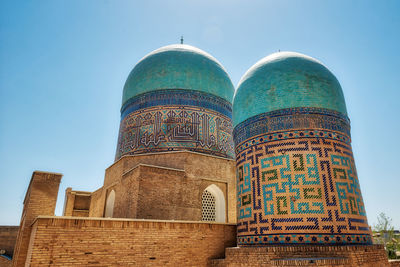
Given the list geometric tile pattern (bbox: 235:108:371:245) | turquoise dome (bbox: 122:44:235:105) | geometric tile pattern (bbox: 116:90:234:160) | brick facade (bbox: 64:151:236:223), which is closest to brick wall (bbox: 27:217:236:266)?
geometric tile pattern (bbox: 235:108:371:245)

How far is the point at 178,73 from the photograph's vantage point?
1047cm

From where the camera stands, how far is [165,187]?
7441 millimetres

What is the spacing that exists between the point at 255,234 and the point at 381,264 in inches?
83.9

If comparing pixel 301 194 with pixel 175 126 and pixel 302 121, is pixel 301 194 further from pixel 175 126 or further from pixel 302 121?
pixel 175 126

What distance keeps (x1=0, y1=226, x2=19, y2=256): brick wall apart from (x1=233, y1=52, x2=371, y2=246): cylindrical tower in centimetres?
1232

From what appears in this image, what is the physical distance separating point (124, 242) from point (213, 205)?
12.9 feet

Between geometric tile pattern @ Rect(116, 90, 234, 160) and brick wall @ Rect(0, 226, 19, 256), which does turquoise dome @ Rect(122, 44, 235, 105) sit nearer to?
geometric tile pattern @ Rect(116, 90, 234, 160)

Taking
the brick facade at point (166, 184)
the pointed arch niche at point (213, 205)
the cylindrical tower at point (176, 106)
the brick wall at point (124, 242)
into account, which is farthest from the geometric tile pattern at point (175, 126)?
the brick wall at point (124, 242)

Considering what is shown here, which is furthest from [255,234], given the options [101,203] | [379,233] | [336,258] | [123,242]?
[379,233]

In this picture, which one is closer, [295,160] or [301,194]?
[301,194]

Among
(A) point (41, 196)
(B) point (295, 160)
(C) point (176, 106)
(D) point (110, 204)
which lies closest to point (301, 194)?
(B) point (295, 160)

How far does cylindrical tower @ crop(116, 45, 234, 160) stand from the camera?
9555 millimetres

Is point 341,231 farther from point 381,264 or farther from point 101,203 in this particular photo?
point 101,203

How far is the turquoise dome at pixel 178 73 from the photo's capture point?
409 inches
